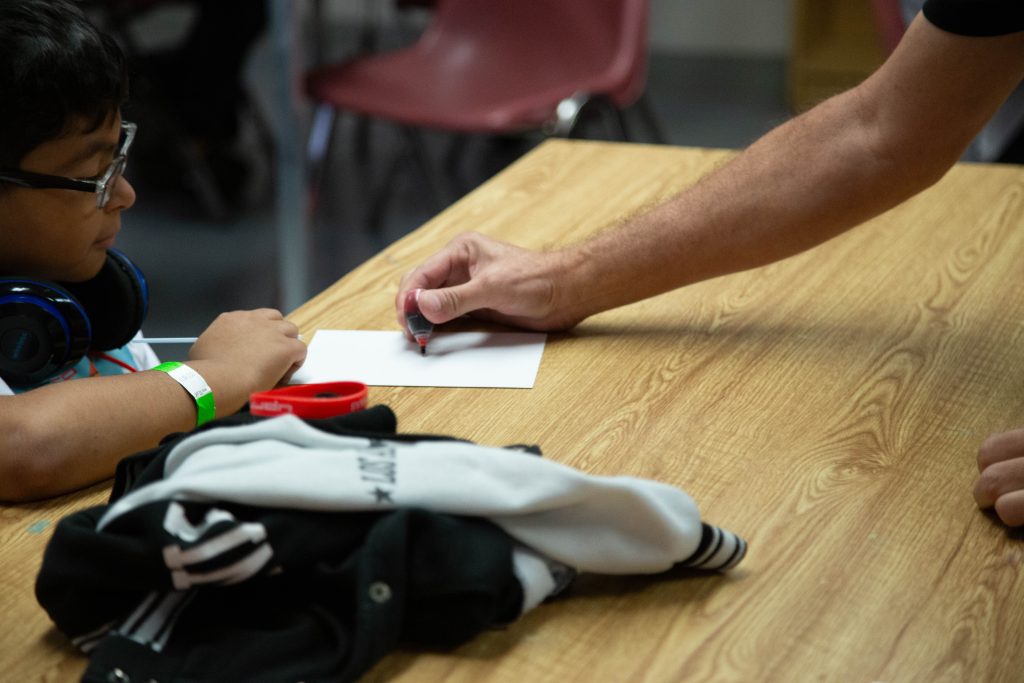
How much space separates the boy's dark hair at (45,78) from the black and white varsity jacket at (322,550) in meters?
0.45

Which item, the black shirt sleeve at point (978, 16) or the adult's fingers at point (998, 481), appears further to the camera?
the black shirt sleeve at point (978, 16)

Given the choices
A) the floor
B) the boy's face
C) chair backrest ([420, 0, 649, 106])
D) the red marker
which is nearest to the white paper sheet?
the red marker

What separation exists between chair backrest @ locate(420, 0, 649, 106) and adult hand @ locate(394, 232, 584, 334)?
1.87 m

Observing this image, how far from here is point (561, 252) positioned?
4.34 feet

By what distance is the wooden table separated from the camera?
30.4 inches

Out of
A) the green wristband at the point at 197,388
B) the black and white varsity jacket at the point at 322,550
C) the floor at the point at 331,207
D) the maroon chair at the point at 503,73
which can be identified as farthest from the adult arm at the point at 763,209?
the floor at the point at 331,207

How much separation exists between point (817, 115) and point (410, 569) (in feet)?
2.58

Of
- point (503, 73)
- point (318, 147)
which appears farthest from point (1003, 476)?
point (318, 147)

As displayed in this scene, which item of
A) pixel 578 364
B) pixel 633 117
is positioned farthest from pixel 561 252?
pixel 633 117

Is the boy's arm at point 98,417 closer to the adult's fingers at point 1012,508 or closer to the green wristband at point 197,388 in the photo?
the green wristband at point 197,388

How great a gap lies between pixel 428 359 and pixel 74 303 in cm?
35

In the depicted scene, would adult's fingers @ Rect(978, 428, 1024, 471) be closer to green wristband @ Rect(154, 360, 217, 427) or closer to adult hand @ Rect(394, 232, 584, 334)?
adult hand @ Rect(394, 232, 584, 334)

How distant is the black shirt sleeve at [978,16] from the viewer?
43.8 inches

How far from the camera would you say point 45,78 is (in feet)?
3.64
